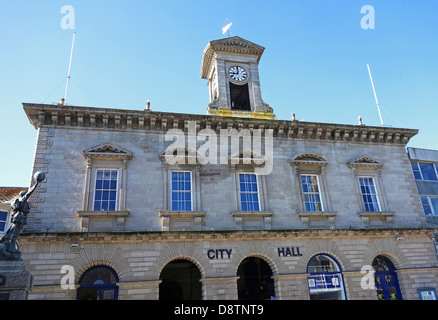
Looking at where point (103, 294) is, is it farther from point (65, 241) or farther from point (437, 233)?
point (437, 233)

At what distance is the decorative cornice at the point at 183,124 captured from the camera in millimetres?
17234

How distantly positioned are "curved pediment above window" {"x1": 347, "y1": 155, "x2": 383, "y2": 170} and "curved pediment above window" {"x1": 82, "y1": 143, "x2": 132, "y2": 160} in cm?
1269

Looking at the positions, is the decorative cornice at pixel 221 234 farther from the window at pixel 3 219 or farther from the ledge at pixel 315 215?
the window at pixel 3 219

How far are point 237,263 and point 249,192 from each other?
12.4ft

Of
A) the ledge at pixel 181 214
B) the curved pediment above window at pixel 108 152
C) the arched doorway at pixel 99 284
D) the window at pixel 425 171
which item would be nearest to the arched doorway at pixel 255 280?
the ledge at pixel 181 214

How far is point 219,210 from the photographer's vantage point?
17.4 m

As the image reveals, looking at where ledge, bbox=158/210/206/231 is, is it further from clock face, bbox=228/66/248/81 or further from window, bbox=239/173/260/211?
clock face, bbox=228/66/248/81

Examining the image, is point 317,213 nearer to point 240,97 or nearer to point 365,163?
point 365,163

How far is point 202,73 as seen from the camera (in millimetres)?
25656

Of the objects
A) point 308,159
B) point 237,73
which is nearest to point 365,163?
point 308,159

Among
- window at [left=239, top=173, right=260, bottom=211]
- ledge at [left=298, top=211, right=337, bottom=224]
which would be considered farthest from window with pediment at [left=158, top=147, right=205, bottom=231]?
ledge at [left=298, top=211, right=337, bottom=224]

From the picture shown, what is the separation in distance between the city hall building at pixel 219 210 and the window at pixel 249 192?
0.19ft

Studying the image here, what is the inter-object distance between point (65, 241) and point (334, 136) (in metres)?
15.6

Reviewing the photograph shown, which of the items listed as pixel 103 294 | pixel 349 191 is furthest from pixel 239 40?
pixel 103 294
